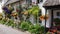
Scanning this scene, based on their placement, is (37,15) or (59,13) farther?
(37,15)

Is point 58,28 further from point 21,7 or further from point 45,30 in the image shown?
point 21,7

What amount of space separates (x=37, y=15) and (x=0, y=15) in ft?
53.8

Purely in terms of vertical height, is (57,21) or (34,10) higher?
(34,10)

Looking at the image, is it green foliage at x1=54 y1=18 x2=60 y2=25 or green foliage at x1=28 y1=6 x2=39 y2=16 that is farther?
green foliage at x1=28 y1=6 x2=39 y2=16

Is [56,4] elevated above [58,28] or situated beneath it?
elevated above

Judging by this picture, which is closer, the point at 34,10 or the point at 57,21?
the point at 57,21

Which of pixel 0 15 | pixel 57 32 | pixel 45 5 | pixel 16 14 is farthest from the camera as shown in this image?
pixel 0 15

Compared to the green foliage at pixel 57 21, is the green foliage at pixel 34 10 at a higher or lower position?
higher

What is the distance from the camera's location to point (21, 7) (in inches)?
1190

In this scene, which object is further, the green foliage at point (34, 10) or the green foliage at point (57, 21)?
the green foliage at point (34, 10)

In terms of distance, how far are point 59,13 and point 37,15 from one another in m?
3.17

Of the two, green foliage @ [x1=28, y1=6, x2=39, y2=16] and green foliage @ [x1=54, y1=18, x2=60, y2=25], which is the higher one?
green foliage @ [x1=28, y1=6, x2=39, y2=16]

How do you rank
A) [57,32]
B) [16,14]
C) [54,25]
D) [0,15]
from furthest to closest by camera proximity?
[0,15] → [16,14] → [54,25] → [57,32]

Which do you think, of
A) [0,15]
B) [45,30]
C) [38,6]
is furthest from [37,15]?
[0,15]
